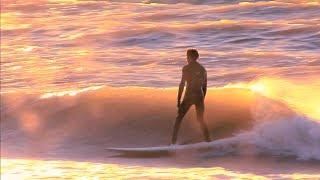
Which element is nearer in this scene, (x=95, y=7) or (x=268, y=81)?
(x=268, y=81)

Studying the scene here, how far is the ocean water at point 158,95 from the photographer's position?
407 inches

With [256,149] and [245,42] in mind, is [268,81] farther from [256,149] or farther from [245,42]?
[245,42]

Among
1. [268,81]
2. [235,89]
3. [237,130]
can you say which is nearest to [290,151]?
[237,130]

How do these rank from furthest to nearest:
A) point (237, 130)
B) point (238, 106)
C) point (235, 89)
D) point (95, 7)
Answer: point (95, 7) → point (235, 89) → point (238, 106) → point (237, 130)

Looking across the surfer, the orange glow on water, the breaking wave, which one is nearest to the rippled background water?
the breaking wave

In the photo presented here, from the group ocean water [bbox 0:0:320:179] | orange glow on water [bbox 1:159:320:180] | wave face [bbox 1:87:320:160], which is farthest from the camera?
wave face [bbox 1:87:320:160]

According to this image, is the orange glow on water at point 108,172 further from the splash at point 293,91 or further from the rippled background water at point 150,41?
the rippled background water at point 150,41

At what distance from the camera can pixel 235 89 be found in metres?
15.0

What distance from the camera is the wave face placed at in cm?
1121

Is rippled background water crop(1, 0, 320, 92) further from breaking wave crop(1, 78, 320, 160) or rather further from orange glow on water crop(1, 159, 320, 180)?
orange glow on water crop(1, 159, 320, 180)

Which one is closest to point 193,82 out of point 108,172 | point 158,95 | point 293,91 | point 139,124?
point 108,172

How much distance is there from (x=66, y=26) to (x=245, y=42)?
Result: 8.24 meters

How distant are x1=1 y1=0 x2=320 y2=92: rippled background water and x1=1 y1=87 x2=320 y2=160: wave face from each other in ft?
6.01

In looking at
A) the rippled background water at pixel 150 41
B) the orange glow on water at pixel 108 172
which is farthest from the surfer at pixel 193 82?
the rippled background water at pixel 150 41
